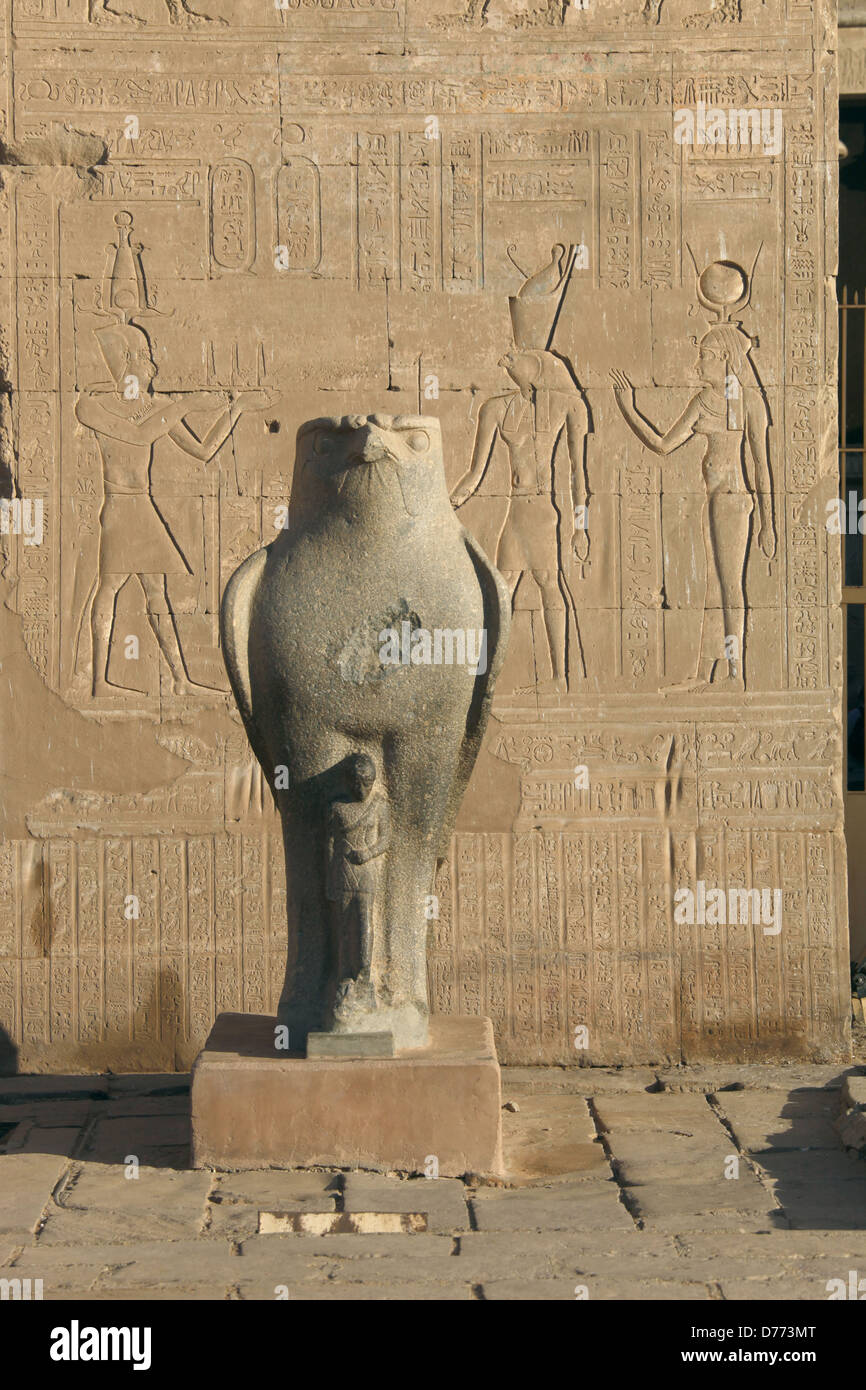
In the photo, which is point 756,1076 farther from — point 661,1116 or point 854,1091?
point 854,1091

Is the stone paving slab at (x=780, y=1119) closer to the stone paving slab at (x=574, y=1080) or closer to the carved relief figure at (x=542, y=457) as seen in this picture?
the stone paving slab at (x=574, y=1080)

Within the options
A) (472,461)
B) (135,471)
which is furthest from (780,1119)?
(135,471)

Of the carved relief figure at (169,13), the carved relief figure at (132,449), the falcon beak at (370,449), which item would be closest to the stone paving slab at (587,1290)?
the falcon beak at (370,449)

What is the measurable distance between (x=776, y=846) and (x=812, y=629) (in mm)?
920

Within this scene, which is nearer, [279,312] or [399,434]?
[399,434]

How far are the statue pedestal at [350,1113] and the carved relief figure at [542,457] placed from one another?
2311 millimetres

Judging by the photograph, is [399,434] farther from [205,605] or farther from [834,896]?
[834,896]

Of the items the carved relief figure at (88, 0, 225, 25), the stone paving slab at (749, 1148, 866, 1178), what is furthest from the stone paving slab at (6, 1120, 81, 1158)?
the carved relief figure at (88, 0, 225, 25)

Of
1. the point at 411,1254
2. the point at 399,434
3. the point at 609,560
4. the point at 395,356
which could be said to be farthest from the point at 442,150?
the point at 411,1254

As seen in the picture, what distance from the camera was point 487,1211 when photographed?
4.69 m

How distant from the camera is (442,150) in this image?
6.86m

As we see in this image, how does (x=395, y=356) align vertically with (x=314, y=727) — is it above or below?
above

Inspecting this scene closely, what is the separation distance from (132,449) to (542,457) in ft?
5.60

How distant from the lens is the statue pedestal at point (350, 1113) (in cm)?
495
